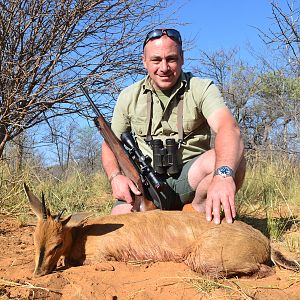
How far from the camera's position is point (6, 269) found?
3.55 m

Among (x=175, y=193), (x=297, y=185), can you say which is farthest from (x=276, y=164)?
Answer: (x=175, y=193)

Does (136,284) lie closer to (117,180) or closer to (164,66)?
(117,180)

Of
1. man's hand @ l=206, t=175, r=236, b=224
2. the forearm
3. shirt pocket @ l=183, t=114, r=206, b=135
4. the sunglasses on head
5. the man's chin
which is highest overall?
the sunglasses on head

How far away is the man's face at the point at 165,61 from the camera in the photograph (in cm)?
450

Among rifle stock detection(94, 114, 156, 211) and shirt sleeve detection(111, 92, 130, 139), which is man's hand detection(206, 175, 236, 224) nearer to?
rifle stock detection(94, 114, 156, 211)

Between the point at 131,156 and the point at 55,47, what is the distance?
2150mm

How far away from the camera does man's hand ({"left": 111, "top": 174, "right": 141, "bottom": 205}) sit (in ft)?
14.4

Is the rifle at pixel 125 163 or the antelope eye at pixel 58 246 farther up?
the rifle at pixel 125 163

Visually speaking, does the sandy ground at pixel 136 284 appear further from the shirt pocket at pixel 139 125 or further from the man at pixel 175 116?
the shirt pocket at pixel 139 125

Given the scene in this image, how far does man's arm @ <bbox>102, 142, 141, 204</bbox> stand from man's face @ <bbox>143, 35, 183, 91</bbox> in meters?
0.95

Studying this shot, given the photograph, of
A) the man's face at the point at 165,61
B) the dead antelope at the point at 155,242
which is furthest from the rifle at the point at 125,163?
the man's face at the point at 165,61

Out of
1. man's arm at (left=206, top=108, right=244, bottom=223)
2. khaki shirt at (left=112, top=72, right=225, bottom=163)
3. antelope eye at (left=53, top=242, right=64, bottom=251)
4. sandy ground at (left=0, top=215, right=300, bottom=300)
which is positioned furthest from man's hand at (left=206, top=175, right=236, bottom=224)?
antelope eye at (left=53, top=242, right=64, bottom=251)

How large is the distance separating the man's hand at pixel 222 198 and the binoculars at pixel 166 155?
3.70 feet

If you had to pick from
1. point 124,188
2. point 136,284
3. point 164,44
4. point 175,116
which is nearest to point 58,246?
point 136,284
